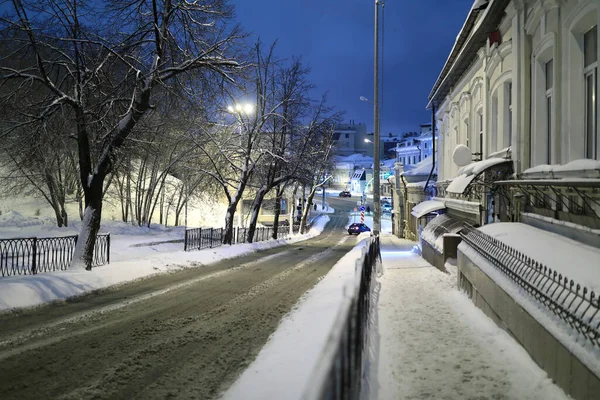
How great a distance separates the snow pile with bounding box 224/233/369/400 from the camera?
4.59 metres

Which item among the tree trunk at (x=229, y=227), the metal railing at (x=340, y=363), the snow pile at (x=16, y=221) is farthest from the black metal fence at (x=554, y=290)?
the snow pile at (x=16, y=221)

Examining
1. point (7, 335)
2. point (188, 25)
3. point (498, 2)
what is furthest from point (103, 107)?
point (498, 2)

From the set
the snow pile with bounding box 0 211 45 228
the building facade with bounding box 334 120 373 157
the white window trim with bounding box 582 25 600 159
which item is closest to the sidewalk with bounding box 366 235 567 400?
the white window trim with bounding box 582 25 600 159

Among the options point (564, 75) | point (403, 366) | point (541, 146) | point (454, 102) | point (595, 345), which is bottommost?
point (403, 366)

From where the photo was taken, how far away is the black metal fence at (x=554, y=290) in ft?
12.9

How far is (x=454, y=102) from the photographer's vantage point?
2038cm

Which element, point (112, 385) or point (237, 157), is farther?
point (237, 157)

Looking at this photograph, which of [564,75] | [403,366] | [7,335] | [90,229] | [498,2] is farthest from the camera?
[90,229]

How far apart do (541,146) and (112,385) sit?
9.11 m

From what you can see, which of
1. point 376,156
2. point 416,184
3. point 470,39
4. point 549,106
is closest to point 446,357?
point 549,106

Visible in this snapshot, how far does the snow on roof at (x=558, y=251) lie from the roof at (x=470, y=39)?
6462 mm

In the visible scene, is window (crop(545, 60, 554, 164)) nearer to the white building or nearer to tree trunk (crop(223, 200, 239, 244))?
the white building

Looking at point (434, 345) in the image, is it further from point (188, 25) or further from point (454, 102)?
point (454, 102)

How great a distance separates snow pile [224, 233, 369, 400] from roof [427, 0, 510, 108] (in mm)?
8689
